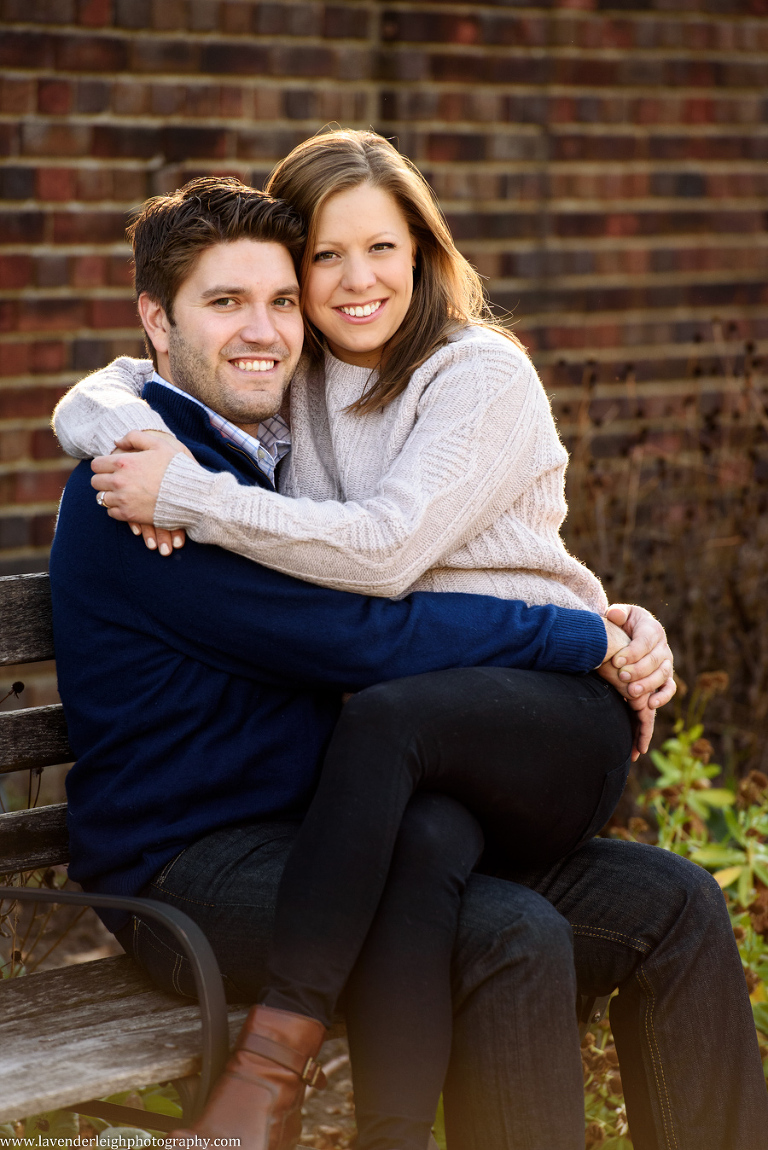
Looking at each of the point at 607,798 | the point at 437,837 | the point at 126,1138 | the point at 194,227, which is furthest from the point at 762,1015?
the point at 194,227

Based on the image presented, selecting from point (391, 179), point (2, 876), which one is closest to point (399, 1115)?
point (2, 876)

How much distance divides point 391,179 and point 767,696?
7.43 ft

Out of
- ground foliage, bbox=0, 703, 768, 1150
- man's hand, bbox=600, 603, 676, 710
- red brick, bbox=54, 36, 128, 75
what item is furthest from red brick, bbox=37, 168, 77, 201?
man's hand, bbox=600, 603, 676, 710

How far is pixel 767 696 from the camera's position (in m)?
4.14

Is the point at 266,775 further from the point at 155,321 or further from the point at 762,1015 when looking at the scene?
the point at 762,1015

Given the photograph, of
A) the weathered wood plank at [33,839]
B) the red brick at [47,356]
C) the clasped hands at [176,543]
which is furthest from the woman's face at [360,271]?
the red brick at [47,356]

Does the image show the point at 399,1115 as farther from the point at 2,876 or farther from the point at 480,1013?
the point at 2,876

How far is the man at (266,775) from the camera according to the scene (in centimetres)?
217

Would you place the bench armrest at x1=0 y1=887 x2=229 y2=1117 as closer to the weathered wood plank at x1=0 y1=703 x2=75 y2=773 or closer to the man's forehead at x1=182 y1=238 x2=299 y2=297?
the weathered wood plank at x1=0 y1=703 x2=75 y2=773

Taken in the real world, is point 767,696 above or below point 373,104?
below

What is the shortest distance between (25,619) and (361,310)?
914 mm

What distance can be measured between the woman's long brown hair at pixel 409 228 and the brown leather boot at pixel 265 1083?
1.22 meters

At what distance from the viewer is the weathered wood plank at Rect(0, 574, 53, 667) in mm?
2426

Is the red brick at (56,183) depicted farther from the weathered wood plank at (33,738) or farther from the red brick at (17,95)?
the weathered wood plank at (33,738)
